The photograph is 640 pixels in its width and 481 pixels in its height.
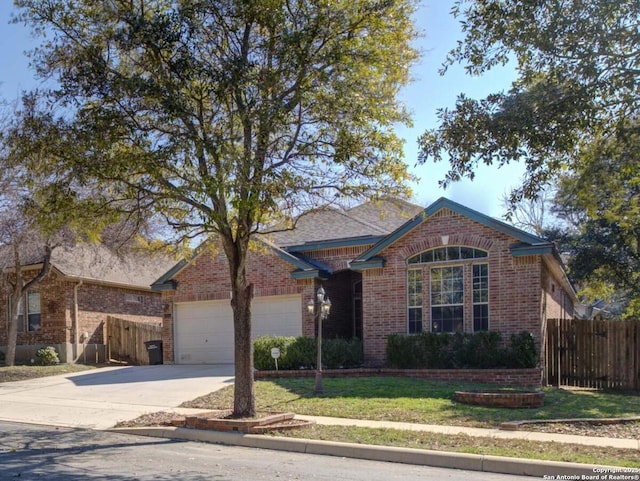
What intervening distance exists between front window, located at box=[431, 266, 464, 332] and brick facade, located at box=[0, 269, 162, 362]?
1396 centimetres

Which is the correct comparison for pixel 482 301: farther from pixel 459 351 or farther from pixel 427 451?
pixel 427 451

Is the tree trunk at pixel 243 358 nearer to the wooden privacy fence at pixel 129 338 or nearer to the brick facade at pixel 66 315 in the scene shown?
the wooden privacy fence at pixel 129 338

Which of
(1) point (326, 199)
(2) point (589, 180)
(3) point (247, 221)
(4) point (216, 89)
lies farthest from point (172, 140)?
(2) point (589, 180)

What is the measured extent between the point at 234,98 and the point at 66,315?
17171 mm

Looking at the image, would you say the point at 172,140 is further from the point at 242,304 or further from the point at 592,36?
the point at 592,36

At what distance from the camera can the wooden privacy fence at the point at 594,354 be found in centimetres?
1780

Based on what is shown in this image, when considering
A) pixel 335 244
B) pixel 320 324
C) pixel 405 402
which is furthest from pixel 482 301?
pixel 405 402

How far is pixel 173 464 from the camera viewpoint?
9211mm

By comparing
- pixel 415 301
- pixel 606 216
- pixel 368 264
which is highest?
pixel 606 216

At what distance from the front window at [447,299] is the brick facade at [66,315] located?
14.0 metres

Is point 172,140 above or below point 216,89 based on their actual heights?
below

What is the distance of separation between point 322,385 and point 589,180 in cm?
836

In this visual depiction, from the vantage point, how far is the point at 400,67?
40.4 ft

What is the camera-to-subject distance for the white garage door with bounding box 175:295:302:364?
2203 centimetres
